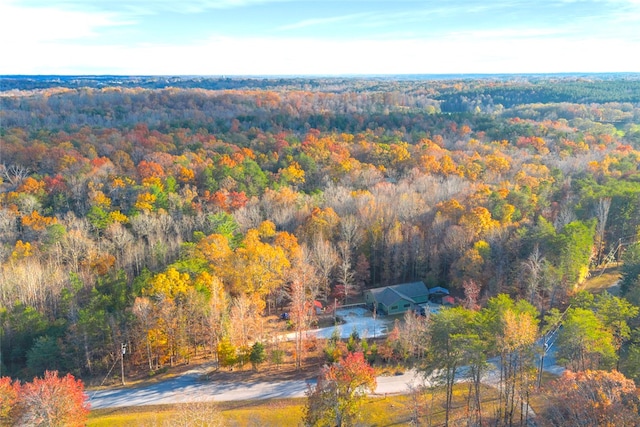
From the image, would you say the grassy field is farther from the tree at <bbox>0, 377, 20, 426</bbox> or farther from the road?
the tree at <bbox>0, 377, 20, 426</bbox>

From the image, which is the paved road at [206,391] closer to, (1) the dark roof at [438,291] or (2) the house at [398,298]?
(2) the house at [398,298]

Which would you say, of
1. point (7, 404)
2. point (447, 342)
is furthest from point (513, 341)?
point (7, 404)

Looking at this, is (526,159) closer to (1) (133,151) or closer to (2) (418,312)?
(2) (418,312)

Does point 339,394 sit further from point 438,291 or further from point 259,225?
point 259,225

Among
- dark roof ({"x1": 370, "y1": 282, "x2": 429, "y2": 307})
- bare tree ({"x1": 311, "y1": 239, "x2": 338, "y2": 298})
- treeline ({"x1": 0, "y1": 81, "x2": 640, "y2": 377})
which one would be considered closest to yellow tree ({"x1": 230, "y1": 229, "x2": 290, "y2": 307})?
treeline ({"x1": 0, "y1": 81, "x2": 640, "y2": 377})

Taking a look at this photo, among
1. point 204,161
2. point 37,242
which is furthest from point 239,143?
point 37,242

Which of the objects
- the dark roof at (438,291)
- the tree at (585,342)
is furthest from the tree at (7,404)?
the dark roof at (438,291)

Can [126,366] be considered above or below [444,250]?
below
